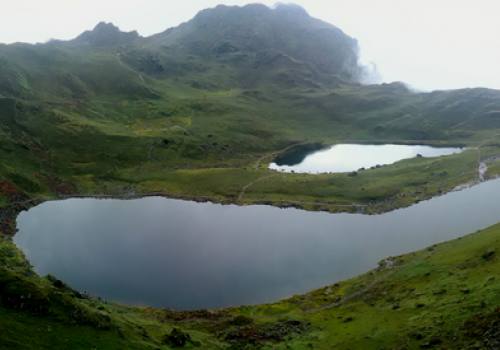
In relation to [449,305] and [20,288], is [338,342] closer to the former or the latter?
[449,305]

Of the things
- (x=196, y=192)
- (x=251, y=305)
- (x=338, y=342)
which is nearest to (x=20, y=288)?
(x=338, y=342)

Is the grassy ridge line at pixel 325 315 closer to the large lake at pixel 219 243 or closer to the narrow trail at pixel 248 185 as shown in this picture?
the large lake at pixel 219 243

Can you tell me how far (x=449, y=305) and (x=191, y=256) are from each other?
58542mm

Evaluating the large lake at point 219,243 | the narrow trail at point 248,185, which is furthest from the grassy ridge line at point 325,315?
the narrow trail at point 248,185

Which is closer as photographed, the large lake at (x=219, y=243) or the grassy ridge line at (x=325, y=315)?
the grassy ridge line at (x=325, y=315)

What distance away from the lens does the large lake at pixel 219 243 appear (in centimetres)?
9538

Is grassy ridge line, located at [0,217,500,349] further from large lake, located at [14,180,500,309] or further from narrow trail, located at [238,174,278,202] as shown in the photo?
narrow trail, located at [238,174,278,202]

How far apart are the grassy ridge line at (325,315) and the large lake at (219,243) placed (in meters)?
8.18

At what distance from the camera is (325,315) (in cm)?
7950

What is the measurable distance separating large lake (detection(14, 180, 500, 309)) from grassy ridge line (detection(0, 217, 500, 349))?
8.18 m

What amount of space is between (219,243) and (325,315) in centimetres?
4207

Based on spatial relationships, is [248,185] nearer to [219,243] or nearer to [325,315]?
[219,243]

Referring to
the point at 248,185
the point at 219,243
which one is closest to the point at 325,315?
the point at 219,243

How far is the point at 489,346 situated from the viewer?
2013 inches
